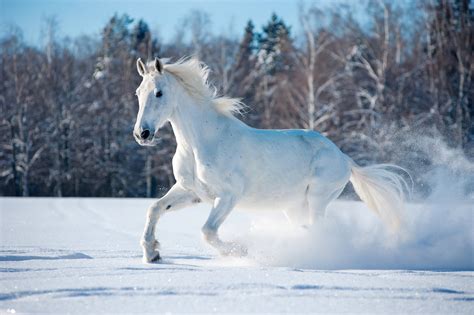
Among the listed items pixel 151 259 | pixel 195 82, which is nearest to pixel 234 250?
pixel 151 259

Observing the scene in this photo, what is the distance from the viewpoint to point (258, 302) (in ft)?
10.6

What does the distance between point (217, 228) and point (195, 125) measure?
3.49ft

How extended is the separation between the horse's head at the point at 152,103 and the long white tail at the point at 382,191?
2664mm

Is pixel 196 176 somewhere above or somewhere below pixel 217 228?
above

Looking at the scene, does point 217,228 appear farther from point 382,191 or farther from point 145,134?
point 382,191

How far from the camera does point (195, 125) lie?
543 centimetres

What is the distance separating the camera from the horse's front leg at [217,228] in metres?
5.00

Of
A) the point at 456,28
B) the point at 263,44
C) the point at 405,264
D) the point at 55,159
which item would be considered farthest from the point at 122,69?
the point at 405,264

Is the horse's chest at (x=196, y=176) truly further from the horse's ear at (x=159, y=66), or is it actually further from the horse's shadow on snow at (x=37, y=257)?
the horse's shadow on snow at (x=37, y=257)

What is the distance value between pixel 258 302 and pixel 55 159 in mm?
26244

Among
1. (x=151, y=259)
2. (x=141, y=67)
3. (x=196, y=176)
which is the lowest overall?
(x=151, y=259)

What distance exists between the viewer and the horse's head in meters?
4.93

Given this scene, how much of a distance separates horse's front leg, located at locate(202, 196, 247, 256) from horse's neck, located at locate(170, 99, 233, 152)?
0.58 meters

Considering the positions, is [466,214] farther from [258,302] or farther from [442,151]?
[258,302]
